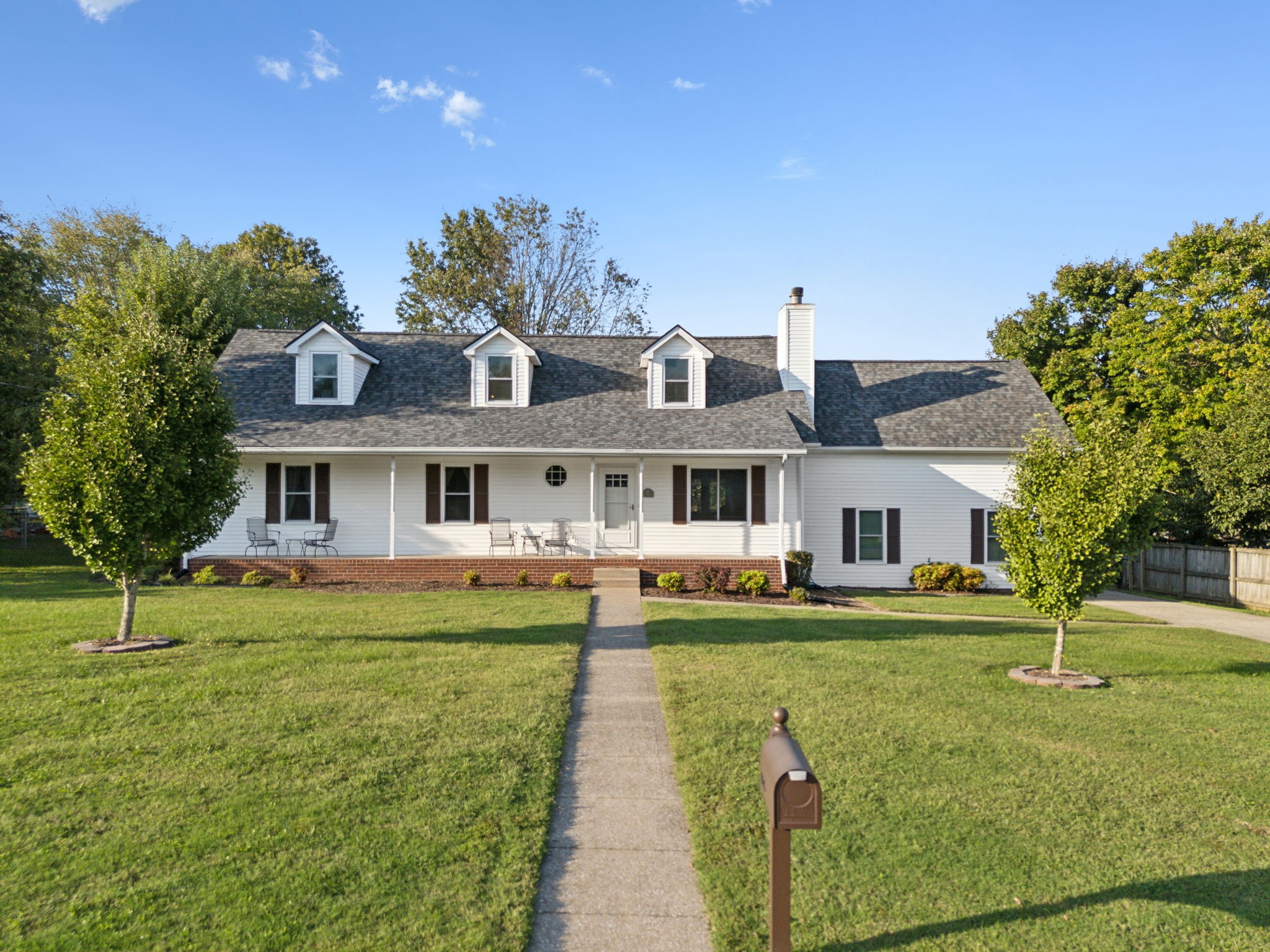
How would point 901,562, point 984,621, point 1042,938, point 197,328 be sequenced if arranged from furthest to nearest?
point 197,328 < point 901,562 < point 984,621 < point 1042,938

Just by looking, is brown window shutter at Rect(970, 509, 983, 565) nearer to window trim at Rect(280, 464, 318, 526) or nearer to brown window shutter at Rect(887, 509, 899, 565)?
brown window shutter at Rect(887, 509, 899, 565)

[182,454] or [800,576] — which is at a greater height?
[182,454]

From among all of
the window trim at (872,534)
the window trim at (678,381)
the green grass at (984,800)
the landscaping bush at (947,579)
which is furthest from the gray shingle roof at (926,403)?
the green grass at (984,800)

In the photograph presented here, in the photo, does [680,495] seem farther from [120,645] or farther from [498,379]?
[120,645]

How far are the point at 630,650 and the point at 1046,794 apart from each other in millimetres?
5918

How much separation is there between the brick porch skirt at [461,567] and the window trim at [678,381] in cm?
449

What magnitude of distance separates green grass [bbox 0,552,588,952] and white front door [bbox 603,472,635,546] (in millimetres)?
8954

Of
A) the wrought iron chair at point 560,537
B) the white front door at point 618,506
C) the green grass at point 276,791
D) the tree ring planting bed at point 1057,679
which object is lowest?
the tree ring planting bed at point 1057,679

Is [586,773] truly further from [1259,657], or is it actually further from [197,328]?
[197,328]

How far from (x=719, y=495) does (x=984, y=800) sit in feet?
45.8

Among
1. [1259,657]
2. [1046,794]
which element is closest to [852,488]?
[1259,657]

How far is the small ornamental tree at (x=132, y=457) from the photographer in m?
9.30

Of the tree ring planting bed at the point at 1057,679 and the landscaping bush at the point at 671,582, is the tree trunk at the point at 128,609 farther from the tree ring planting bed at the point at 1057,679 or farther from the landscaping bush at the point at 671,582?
the tree ring planting bed at the point at 1057,679

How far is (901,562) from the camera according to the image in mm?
19469
